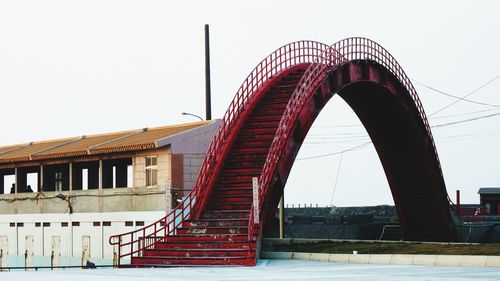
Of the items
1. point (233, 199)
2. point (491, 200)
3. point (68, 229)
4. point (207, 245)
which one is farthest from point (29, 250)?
point (491, 200)

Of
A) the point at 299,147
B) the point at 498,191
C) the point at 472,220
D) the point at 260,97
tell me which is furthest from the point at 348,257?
the point at 498,191

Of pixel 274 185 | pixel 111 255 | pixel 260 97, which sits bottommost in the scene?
pixel 111 255

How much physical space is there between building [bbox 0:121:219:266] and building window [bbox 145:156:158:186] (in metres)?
0.04

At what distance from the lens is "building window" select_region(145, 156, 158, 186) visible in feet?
134

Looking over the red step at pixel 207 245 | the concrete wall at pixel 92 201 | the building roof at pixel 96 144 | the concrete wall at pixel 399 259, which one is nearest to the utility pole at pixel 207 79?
the building roof at pixel 96 144

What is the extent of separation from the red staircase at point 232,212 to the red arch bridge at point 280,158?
1.5 inches

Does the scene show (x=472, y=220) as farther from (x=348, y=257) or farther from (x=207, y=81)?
(x=348, y=257)

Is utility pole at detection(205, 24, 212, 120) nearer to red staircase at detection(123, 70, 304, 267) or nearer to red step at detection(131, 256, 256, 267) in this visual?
red staircase at detection(123, 70, 304, 267)

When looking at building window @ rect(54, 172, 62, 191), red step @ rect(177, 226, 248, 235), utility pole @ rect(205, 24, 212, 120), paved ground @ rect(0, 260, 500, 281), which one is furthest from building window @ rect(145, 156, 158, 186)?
utility pole @ rect(205, 24, 212, 120)

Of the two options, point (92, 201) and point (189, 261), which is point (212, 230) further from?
point (92, 201)

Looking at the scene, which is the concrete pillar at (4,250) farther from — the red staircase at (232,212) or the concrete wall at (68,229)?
the red staircase at (232,212)

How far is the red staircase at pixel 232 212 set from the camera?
30984 mm

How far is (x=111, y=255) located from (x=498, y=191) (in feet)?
136

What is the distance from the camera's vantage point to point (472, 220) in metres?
59.6
